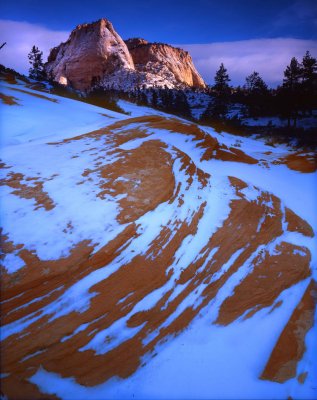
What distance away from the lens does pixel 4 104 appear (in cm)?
811

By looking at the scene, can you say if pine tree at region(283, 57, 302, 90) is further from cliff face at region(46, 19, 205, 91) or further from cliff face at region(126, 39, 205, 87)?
cliff face at region(126, 39, 205, 87)

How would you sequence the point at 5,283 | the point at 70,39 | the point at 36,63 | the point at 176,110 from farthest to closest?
the point at 70,39
the point at 36,63
the point at 176,110
the point at 5,283

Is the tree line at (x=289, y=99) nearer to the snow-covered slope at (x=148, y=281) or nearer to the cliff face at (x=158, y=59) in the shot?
the snow-covered slope at (x=148, y=281)

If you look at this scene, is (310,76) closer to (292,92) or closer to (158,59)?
(292,92)

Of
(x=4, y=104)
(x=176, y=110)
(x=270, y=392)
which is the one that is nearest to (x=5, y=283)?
(x=270, y=392)

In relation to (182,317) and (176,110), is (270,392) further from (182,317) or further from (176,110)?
(176,110)

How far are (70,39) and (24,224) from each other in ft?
321

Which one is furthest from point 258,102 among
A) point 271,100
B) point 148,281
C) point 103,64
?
point 103,64

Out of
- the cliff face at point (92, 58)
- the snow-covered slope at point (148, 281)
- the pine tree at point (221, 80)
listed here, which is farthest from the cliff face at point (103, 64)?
the snow-covered slope at point (148, 281)

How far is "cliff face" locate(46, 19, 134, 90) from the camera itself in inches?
2753

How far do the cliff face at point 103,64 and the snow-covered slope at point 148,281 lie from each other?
201 feet

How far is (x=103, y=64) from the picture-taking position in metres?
70.0

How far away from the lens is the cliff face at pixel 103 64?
65062 millimetres

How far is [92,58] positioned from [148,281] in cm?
8071
